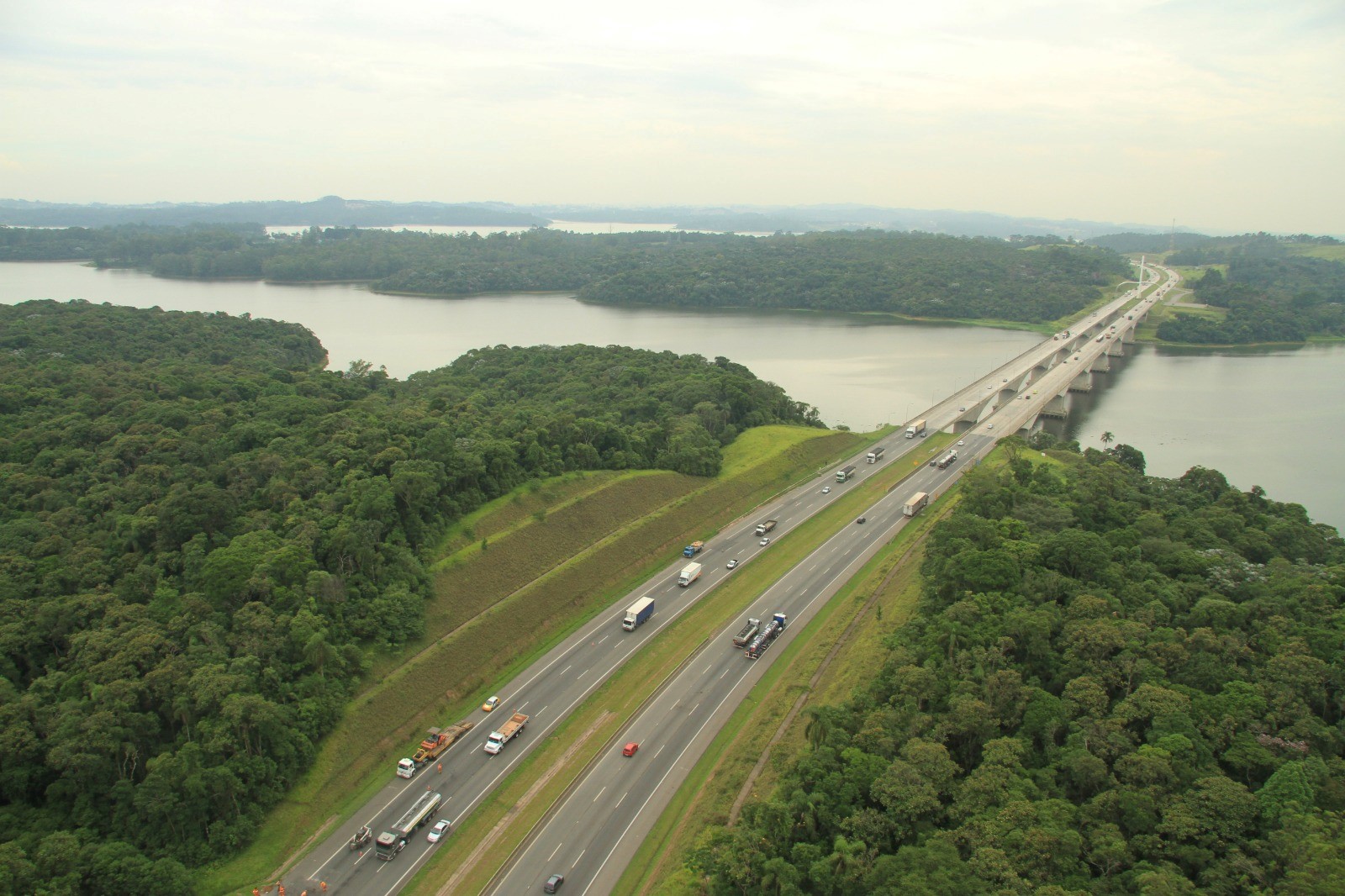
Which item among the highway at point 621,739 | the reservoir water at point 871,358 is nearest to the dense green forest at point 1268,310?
the reservoir water at point 871,358

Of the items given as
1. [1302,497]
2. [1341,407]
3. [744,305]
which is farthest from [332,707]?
[744,305]

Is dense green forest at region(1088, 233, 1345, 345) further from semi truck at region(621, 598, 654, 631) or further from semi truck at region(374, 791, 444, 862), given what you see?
semi truck at region(374, 791, 444, 862)

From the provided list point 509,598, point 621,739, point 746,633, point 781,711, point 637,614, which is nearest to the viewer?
point 621,739

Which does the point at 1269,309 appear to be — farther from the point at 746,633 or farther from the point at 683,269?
the point at 746,633

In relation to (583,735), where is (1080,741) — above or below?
above

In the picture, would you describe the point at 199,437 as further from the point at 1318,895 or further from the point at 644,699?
the point at 1318,895

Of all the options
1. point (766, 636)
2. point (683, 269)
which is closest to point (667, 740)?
point (766, 636)

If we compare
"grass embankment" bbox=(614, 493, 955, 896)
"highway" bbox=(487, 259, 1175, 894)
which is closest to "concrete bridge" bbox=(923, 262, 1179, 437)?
Answer: "highway" bbox=(487, 259, 1175, 894)

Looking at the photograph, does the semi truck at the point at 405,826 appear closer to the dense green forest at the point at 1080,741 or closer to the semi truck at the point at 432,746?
the semi truck at the point at 432,746
